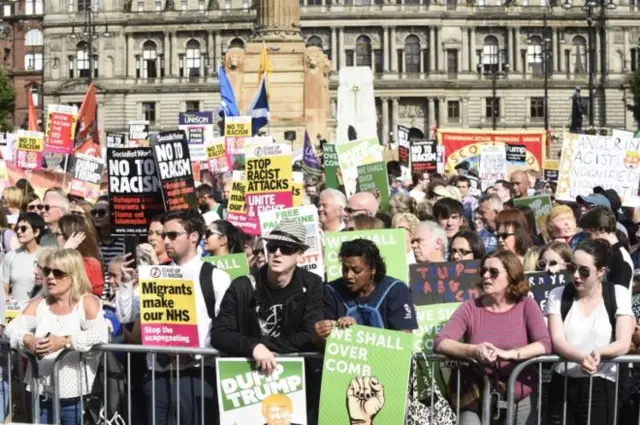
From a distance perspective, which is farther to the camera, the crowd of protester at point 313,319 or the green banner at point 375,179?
the green banner at point 375,179

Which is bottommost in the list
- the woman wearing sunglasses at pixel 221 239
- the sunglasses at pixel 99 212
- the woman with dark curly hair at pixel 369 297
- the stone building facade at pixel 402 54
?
the woman with dark curly hair at pixel 369 297

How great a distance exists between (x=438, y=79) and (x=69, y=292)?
86430mm

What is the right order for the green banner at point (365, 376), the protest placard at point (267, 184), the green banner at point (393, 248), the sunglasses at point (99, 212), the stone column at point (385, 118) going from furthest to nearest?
1. the stone column at point (385, 118)
2. the protest placard at point (267, 184)
3. the sunglasses at point (99, 212)
4. the green banner at point (393, 248)
5. the green banner at point (365, 376)

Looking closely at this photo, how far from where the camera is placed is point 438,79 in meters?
94.5

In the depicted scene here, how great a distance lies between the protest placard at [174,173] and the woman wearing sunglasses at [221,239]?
87 cm

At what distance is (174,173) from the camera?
1284 cm

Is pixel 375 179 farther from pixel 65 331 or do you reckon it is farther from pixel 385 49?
pixel 385 49

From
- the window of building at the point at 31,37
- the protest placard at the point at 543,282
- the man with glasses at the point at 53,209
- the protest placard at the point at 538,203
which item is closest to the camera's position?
the protest placard at the point at 543,282

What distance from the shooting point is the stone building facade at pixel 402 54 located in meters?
93.9

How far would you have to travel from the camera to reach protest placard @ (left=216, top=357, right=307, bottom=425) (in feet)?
27.5

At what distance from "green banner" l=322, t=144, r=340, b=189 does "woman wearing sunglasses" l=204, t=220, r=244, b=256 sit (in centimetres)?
1064

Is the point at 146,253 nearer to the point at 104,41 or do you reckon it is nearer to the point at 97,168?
the point at 97,168

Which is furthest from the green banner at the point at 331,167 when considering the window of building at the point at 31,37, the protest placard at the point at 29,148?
the window of building at the point at 31,37

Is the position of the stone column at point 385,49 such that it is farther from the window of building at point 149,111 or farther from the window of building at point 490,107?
the window of building at point 149,111
